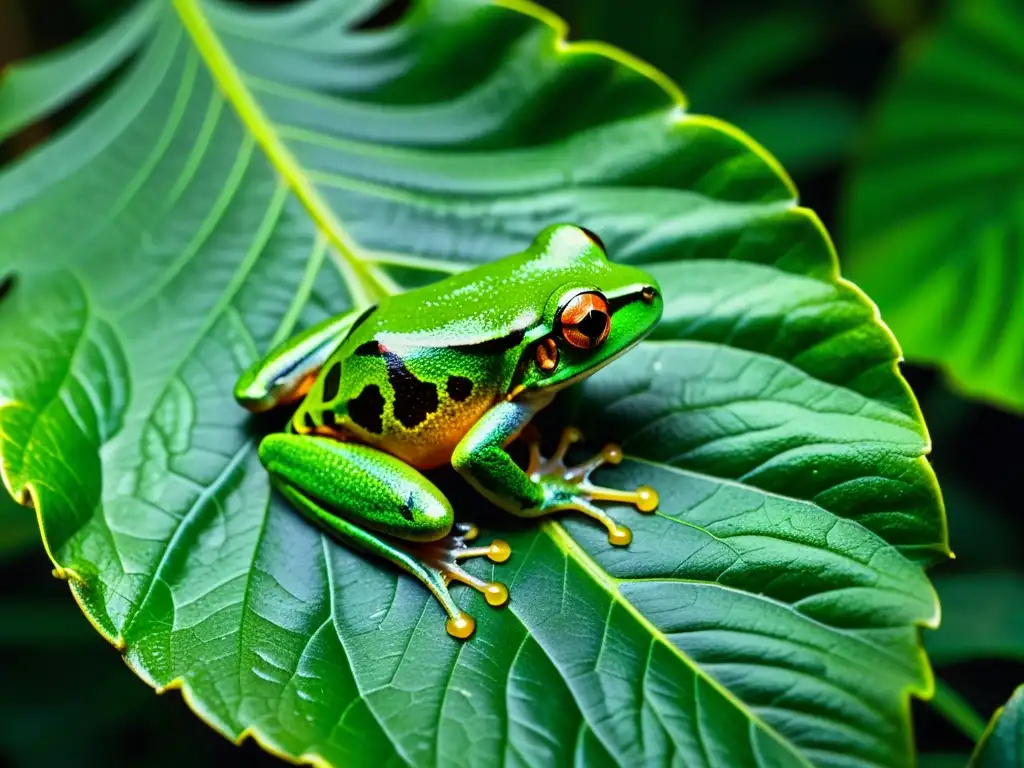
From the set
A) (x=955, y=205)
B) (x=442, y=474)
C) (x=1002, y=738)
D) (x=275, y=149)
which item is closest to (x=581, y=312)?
(x=442, y=474)

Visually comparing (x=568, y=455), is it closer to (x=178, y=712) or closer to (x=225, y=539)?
(x=225, y=539)

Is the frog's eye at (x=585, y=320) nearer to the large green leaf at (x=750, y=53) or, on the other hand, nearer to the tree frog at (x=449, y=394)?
the tree frog at (x=449, y=394)

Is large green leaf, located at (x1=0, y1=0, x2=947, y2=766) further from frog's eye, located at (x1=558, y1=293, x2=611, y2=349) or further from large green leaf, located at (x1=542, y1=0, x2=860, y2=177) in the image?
large green leaf, located at (x1=542, y1=0, x2=860, y2=177)

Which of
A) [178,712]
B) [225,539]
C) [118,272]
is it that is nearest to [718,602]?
[225,539]

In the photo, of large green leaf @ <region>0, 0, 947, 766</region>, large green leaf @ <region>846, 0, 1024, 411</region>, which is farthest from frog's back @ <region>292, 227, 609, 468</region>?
large green leaf @ <region>846, 0, 1024, 411</region>

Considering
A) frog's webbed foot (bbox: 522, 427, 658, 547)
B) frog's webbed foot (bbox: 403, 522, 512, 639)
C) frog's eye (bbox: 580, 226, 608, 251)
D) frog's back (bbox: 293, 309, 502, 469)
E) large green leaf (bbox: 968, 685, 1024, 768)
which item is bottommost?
large green leaf (bbox: 968, 685, 1024, 768)

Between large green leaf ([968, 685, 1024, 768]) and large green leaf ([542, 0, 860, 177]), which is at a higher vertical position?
large green leaf ([542, 0, 860, 177])

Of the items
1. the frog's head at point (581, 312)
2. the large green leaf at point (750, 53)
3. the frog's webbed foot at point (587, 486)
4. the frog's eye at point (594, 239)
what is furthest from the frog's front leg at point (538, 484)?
the large green leaf at point (750, 53)
